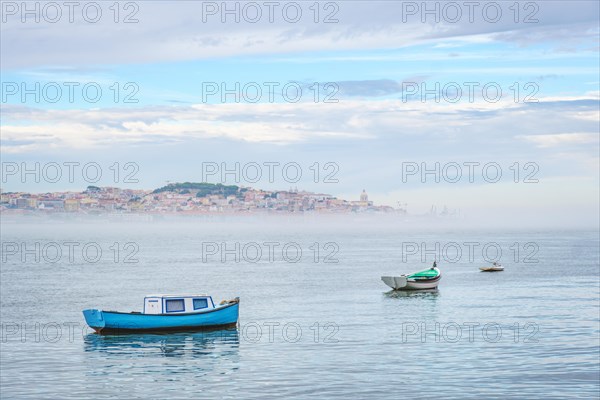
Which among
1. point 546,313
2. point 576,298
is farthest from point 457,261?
point 546,313

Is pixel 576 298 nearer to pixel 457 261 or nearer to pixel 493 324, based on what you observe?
pixel 493 324

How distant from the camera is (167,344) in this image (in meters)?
64.1

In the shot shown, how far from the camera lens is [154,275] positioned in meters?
137

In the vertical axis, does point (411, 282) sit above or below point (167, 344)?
above

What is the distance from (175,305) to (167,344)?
621cm

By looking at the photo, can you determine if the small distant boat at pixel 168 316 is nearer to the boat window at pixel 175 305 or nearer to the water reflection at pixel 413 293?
the boat window at pixel 175 305

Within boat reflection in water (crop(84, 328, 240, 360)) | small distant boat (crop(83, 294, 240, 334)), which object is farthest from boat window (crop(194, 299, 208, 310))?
boat reflection in water (crop(84, 328, 240, 360))

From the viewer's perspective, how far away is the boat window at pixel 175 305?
6962 centimetres

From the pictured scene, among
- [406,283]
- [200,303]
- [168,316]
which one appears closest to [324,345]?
[200,303]

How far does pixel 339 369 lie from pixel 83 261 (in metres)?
135

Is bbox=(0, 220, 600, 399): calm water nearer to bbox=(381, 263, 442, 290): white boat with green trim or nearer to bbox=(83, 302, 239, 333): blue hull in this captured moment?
bbox=(83, 302, 239, 333): blue hull

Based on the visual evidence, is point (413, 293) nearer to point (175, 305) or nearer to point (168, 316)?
point (175, 305)

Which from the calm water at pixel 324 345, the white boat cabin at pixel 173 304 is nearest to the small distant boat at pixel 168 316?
the white boat cabin at pixel 173 304

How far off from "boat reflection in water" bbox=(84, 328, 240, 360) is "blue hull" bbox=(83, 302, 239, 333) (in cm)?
60
